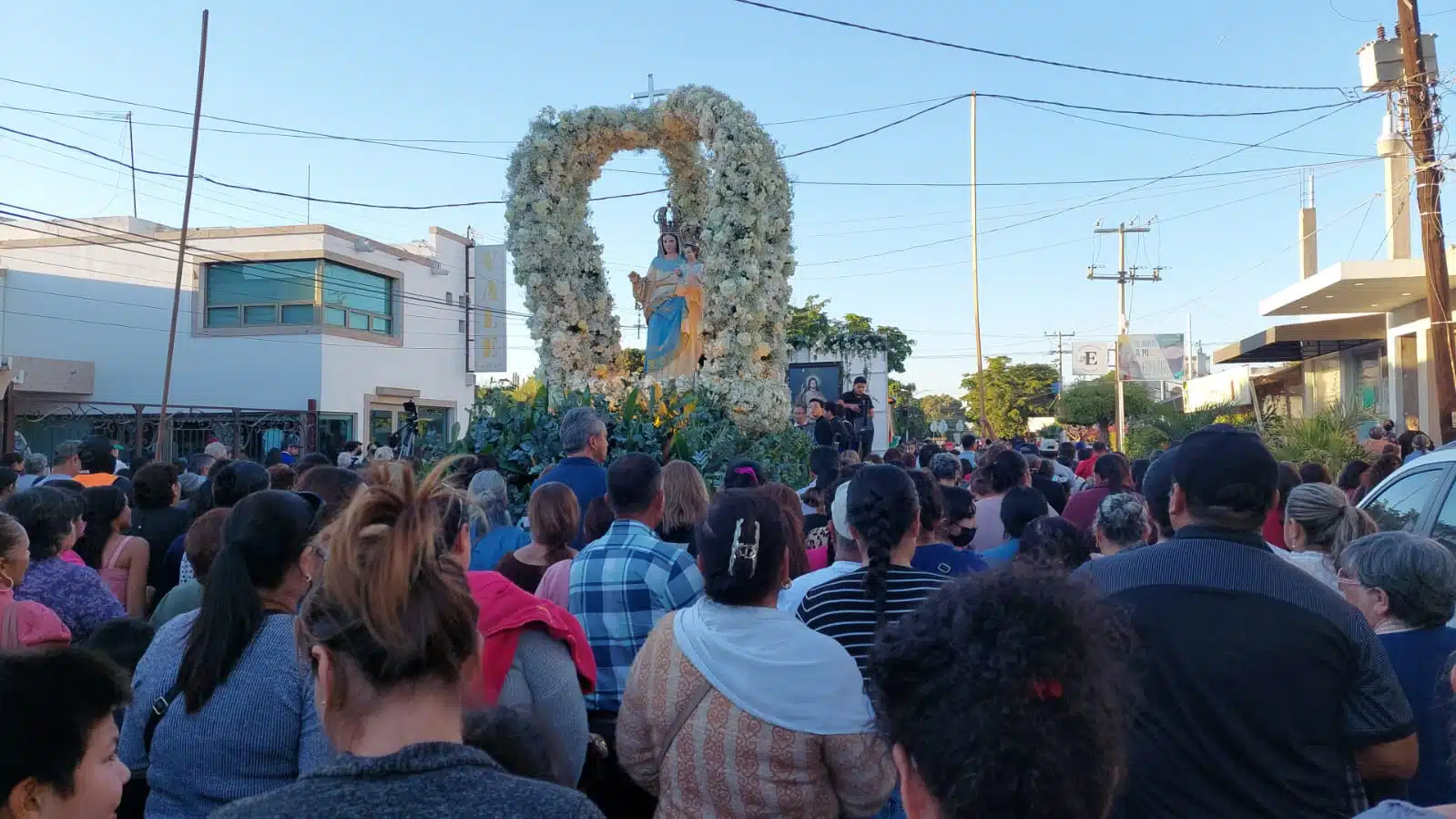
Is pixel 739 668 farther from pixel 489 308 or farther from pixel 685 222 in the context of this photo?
pixel 489 308

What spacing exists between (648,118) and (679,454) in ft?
15.4

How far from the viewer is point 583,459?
19.6 feet

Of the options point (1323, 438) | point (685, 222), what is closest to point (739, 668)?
point (685, 222)

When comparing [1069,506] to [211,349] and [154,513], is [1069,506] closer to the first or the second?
[154,513]

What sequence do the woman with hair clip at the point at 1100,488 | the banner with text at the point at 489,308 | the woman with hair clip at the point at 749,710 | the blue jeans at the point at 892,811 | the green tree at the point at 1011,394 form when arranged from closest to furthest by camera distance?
1. the woman with hair clip at the point at 749,710
2. the blue jeans at the point at 892,811
3. the woman with hair clip at the point at 1100,488
4. the banner with text at the point at 489,308
5. the green tree at the point at 1011,394

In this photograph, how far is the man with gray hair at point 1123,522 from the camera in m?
4.26

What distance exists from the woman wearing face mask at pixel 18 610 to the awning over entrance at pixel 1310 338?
23317 mm

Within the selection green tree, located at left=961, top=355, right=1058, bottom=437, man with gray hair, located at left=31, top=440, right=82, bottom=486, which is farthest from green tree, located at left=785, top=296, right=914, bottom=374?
green tree, located at left=961, top=355, right=1058, bottom=437

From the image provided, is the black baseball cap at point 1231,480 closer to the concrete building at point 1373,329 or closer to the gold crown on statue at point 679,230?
the gold crown on statue at point 679,230

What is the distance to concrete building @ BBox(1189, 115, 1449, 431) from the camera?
57.5ft

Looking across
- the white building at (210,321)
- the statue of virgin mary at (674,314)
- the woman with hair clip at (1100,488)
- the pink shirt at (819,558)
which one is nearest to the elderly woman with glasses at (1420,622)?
the pink shirt at (819,558)

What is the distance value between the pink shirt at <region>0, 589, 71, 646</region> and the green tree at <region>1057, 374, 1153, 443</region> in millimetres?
42075

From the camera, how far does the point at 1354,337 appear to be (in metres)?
21.9

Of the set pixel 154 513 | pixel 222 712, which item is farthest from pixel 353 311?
pixel 222 712
